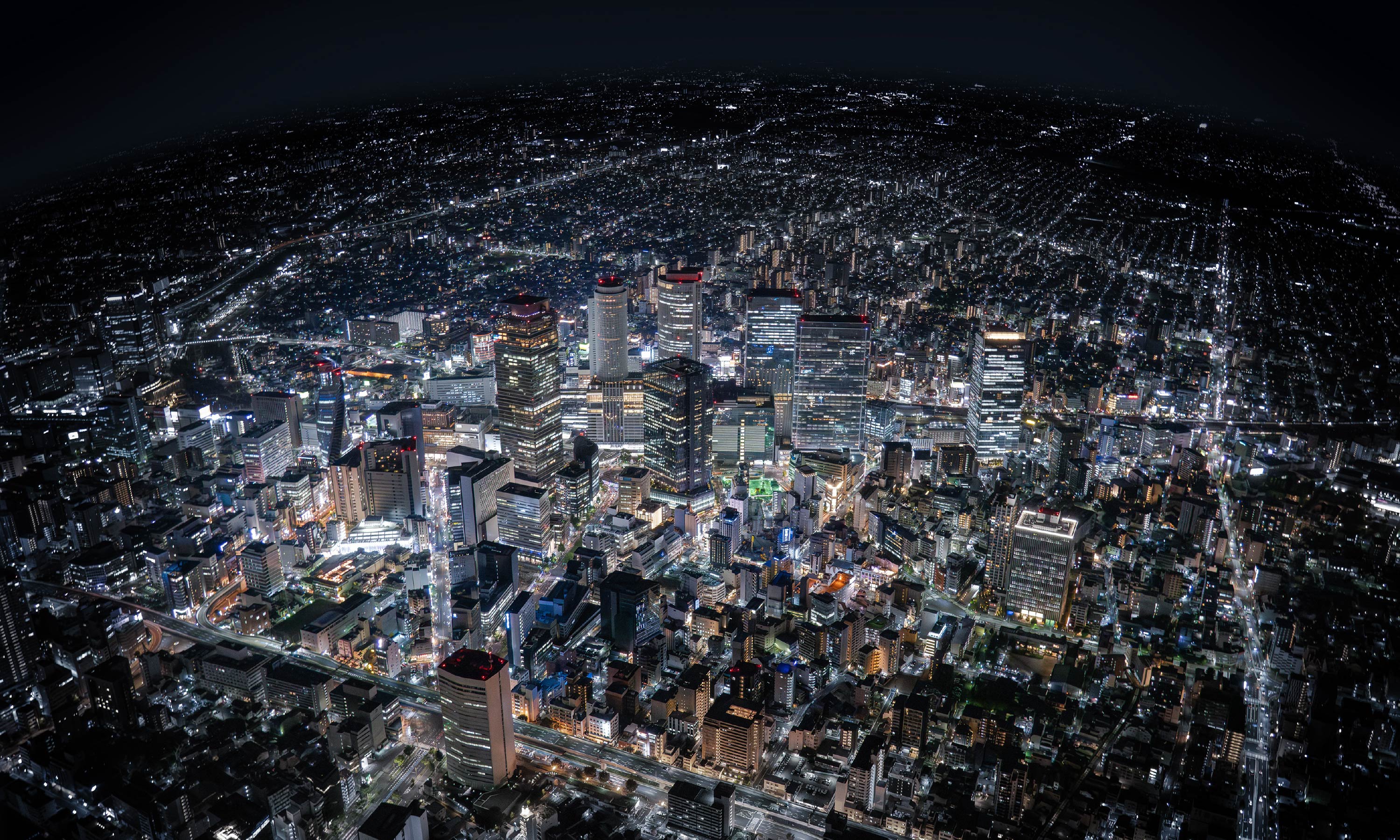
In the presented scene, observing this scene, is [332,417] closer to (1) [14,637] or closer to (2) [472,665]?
(1) [14,637]

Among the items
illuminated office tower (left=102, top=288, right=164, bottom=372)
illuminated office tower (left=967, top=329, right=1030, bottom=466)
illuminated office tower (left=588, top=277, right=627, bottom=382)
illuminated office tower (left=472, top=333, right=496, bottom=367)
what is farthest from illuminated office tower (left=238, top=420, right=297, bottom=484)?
illuminated office tower (left=967, top=329, right=1030, bottom=466)

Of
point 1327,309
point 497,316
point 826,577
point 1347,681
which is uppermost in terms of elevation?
point 1327,309

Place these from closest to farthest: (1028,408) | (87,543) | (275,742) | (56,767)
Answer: (56,767)
(275,742)
(87,543)
(1028,408)

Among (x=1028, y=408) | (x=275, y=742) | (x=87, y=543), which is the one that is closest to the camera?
(x=275, y=742)

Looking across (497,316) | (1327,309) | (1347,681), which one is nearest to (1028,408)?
(1327,309)

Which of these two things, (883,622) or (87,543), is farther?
(87,543)

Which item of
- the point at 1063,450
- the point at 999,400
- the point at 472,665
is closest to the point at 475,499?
the point at 472,665

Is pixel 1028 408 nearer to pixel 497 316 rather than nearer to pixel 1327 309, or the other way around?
pixel 1327 309

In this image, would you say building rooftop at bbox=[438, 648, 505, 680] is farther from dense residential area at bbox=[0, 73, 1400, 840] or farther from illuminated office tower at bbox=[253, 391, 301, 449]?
illuminated office tower at bbox=[253, 391, 301, 449]

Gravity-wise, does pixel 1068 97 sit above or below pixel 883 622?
above
